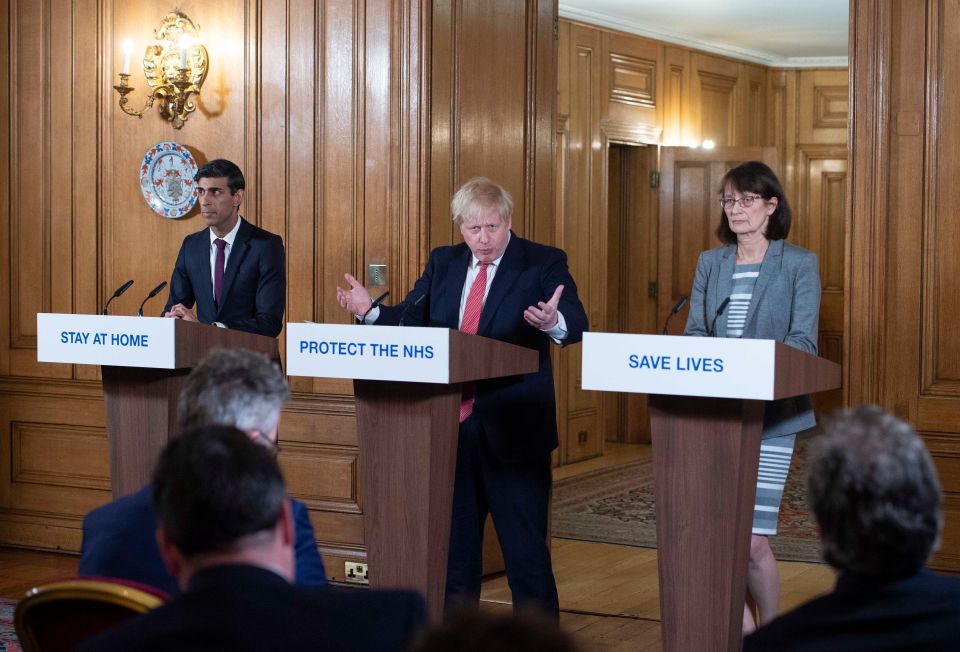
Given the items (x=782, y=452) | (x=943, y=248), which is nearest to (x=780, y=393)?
(x=782, y=452)

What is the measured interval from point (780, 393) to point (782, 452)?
90 centimetres

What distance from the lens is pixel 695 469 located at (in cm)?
307

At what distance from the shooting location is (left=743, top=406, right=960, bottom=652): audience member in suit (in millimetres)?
1407

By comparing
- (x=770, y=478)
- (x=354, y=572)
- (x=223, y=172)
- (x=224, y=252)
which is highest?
(x=223, y=172)

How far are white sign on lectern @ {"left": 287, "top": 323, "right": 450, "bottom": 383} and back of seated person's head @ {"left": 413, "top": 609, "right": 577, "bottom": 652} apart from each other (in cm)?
231

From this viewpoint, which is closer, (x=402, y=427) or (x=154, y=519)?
(x=154, y=519)

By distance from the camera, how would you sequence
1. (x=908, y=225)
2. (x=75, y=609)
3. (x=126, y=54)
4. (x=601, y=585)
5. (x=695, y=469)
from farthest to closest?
(x=126, y=54), (x=601, y=585), (x=908, y=225), (x=695, y=469), (x=75, y=609)

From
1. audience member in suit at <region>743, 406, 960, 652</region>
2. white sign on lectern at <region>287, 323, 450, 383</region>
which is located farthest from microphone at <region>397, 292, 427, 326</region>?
audience member in suit at <region>743, 406, 960, 652</region>

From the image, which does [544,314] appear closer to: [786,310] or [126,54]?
[786,310]

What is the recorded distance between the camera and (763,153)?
9523 millimetres

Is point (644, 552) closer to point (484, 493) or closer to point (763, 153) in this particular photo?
point (484, 493)

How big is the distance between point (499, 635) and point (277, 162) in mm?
4736

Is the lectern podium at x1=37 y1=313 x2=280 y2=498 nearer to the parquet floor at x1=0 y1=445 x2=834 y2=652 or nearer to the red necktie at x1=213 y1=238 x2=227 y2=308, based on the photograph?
the red necktie at x1=213 y1=238 x2=227 y2=308

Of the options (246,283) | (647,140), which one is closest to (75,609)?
(246,283)
